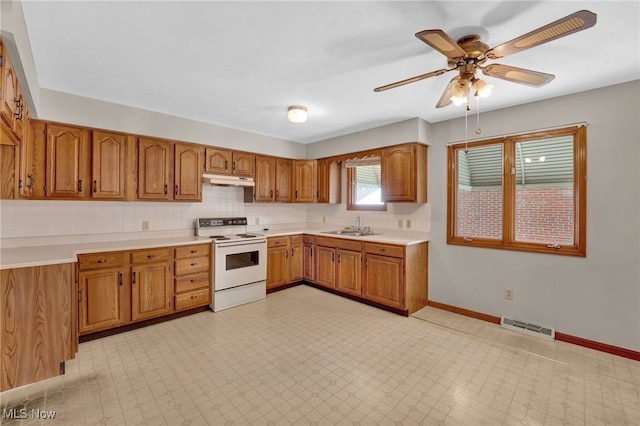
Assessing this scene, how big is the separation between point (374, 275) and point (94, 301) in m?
3.10

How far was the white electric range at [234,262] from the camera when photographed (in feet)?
11.9

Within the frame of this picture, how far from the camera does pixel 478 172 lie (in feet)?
11.6

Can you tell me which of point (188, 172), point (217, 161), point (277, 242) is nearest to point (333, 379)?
point (277, 242)

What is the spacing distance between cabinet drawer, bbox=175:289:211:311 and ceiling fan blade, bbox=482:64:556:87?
3.63 meters

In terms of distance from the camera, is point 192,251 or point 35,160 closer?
point 35,160

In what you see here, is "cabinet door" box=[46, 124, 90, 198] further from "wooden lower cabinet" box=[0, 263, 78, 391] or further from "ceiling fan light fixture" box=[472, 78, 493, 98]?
"ceiling fan light fixture" box=[472, 78, 493, 98]

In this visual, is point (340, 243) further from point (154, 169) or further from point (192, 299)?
point (154, 169)

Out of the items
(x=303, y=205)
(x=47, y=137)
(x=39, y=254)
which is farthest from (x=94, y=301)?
(x=303, y=205)

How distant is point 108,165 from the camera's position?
10.2 feet

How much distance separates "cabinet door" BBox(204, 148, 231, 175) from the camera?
3.88 m

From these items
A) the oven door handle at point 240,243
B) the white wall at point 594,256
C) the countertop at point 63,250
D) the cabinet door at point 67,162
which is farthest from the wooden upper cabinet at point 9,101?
the white wall at point 594,256

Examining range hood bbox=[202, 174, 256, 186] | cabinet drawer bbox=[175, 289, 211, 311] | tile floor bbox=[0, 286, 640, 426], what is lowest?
tile floor bbox=[0, 286, 640, 426]

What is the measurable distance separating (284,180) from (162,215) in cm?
191

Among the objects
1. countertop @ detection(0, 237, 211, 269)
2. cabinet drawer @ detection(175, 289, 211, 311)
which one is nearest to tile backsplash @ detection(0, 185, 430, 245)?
countertop @ detection(0, 237, 211, 269)
